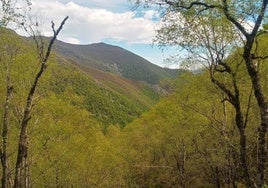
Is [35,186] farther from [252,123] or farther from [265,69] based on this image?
[265,69]

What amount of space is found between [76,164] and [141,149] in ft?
75.6

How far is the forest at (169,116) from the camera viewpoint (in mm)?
13539

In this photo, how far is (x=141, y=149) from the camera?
61969 mm

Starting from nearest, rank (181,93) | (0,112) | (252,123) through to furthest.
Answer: (252,123) → (0,112) → (181,93)

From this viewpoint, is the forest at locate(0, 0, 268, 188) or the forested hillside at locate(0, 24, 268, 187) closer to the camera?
the forest at locate(0, 0, 268, 188)

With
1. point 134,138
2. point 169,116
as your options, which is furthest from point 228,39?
point 134,138

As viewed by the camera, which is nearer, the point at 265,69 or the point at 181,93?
the point at 265,69

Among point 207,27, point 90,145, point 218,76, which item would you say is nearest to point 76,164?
point 90,145

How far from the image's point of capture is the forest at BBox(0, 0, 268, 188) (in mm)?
13539

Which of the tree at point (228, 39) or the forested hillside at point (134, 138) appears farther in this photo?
the forested hillside at point (134, 138)

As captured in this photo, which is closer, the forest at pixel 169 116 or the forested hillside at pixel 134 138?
the forest at pixel 169 116

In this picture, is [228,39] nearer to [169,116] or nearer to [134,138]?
[169,116]

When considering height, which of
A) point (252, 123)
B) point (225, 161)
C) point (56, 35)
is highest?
point (56, 35)

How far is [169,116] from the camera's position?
46500mm
